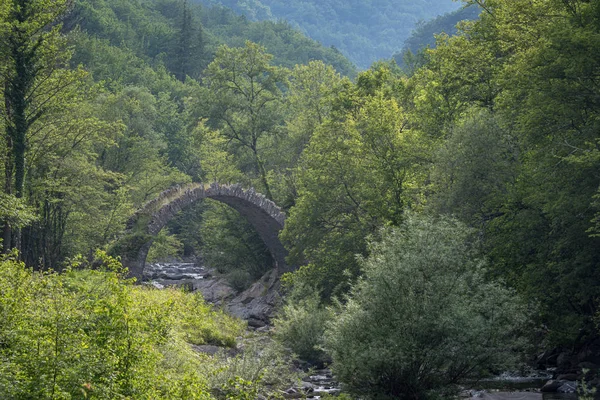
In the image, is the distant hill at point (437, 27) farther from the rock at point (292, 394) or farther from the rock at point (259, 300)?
the rock at point (292, 394)

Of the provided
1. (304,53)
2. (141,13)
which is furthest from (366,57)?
(141,13)

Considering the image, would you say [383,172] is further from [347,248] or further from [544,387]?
[544,387]

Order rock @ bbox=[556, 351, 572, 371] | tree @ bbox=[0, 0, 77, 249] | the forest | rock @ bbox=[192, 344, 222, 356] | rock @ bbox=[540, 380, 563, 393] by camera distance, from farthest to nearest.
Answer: tree @ bbox=[0, 0, 77, 249]
rock @ bbox=[192, 344, 222, 356]
rock @ bbox=[556, 351, 572, 371]
rock @ bbox=[540, 380, 563, 393]
the forest

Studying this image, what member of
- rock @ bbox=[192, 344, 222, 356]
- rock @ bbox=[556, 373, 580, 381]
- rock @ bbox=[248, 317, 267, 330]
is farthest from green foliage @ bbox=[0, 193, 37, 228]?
rock @ bbox=[556, 373, 580, 381]

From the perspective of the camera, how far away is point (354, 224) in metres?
26.0

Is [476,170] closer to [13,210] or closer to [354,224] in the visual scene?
[354,224]

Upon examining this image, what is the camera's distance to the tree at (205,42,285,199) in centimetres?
4128

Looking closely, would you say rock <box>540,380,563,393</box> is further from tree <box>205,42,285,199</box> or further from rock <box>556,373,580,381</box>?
tree <box>205,42,285,199</box>

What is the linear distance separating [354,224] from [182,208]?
11.7 meters

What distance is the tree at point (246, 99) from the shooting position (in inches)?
1625

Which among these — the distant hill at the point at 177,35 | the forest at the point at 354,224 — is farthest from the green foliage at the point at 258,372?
the distant hill at the point at 177,35

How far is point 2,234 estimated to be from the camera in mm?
24500

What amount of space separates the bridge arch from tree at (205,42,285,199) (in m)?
3.11

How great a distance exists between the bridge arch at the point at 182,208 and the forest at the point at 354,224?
1117mm
